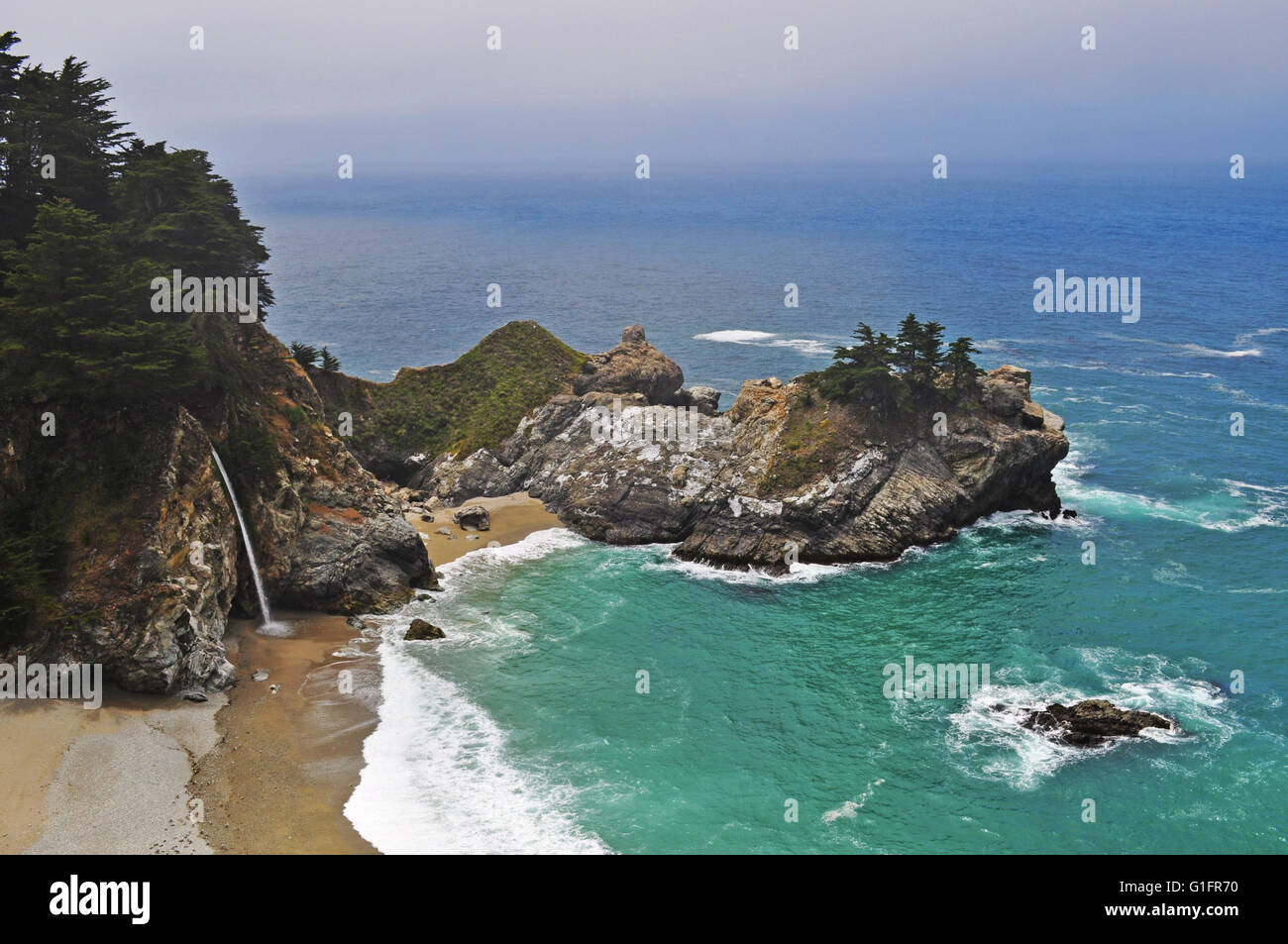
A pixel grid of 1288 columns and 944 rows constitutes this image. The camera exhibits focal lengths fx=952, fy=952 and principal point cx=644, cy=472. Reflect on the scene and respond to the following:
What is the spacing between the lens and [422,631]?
53.7 meters

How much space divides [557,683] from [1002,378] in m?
43.7

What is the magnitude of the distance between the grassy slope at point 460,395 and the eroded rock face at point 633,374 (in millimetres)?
2507

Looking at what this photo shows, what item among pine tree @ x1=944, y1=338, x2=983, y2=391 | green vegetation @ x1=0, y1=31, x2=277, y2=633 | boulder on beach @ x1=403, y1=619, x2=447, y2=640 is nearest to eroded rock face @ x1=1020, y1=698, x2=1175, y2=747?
pine tree @ x1=944, y1=338, x2=983, y2=391

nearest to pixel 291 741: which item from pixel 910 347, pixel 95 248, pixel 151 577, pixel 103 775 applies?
pixel 103 775

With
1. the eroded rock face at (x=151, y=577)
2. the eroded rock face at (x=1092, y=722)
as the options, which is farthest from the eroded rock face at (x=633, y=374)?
the eroded rock face at (x=1092, y=722)

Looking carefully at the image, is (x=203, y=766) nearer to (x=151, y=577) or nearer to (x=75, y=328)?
(x=151, y=577)

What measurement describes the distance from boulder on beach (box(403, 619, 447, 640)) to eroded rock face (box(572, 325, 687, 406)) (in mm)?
33320

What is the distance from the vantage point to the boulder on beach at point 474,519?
70375 mm

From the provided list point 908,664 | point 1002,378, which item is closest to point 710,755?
point 908,664

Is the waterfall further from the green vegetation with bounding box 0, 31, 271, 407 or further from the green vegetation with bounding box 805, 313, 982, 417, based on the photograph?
the green vegetation with bounding box 805, 313, 982, 417

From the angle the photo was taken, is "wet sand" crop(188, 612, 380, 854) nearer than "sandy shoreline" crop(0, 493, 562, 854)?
No

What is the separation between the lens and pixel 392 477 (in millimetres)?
82375

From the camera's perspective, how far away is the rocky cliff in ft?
144

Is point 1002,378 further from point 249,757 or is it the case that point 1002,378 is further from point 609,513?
point 249,757
